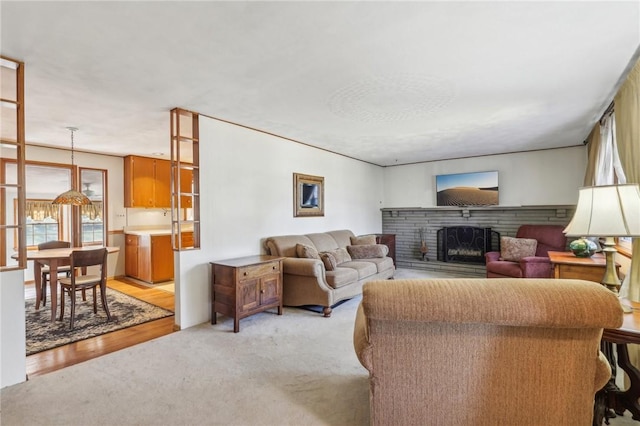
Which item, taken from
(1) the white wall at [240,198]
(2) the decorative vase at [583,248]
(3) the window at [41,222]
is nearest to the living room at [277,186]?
(1) the white wall at [240,198]

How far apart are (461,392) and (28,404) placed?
2.64 m

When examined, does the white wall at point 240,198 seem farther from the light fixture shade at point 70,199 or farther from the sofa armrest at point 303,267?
the light fixture shade at point 70,199

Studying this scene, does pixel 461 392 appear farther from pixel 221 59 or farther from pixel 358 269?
pixel 358 269

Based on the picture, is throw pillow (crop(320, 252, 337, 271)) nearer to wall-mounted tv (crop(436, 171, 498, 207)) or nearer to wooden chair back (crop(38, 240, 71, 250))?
wall-mounted tv (crop(436, 171, 498, 207))

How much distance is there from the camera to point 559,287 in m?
1.37

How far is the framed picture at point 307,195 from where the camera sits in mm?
4965

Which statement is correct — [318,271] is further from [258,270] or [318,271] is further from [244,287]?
[244,287]

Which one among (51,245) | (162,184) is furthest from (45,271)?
(162,184)

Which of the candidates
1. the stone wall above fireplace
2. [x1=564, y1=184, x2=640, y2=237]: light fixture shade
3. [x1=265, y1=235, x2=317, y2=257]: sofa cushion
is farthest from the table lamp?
the stone wall above fireplace

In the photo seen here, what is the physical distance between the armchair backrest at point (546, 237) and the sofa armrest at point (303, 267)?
3701 mm

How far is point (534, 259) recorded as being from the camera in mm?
4391

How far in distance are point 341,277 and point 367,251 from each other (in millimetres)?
1394

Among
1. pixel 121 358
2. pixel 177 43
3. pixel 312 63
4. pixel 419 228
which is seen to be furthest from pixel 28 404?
pixel 419 228

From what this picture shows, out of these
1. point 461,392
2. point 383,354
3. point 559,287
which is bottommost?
point 461,392
